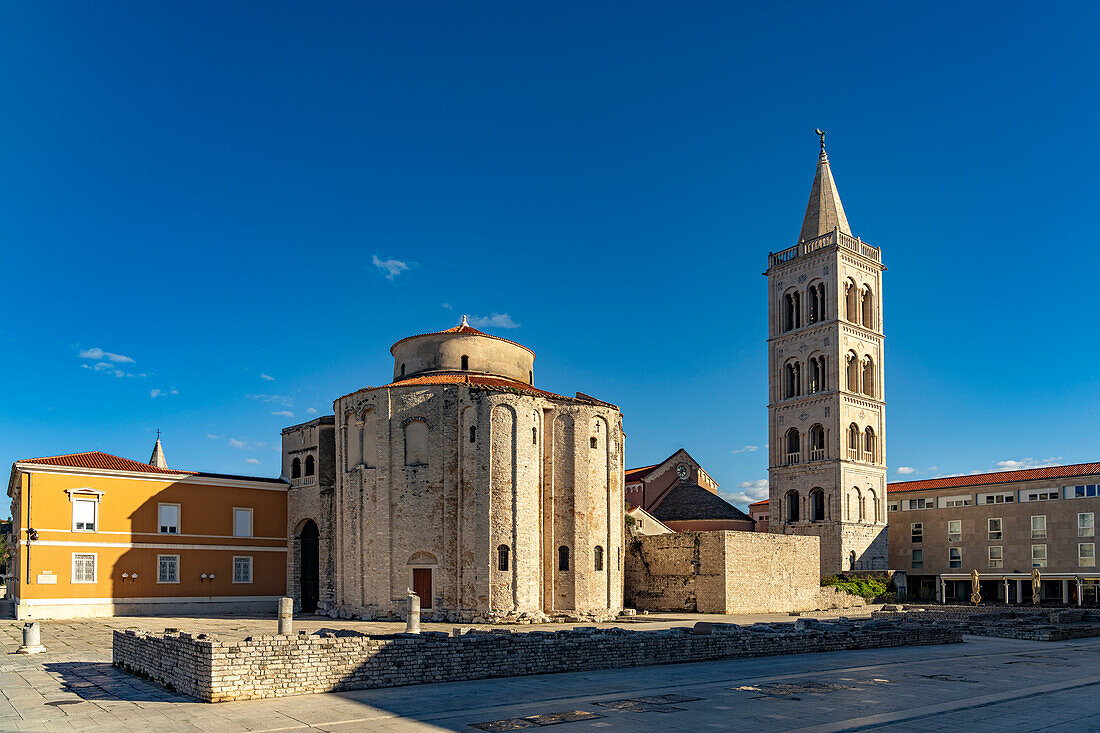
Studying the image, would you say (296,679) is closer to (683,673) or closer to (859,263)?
(683,673)

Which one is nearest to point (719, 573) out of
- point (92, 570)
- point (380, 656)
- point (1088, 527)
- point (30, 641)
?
point (1088, 527)

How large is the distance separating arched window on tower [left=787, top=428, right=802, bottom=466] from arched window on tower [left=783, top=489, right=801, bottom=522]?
7.70ft

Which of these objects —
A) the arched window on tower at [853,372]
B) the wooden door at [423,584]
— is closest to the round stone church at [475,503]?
the wooden door at [423,584]

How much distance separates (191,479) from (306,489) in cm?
564

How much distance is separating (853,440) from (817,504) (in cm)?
540

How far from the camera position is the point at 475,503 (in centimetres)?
4006

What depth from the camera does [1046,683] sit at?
65.1 feet

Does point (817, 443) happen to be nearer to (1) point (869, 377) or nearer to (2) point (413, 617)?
(1) point (869, 377)

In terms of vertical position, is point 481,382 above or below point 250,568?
above

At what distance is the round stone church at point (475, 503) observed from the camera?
39.8 meters

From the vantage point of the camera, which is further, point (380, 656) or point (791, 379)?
point (791, 379)

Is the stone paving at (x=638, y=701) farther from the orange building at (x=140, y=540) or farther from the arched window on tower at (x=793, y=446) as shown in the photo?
the arched window on tower at (x=793, y=446)

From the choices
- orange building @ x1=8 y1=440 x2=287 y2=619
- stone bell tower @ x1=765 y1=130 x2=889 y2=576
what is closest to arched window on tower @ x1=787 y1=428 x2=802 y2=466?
stone bell tower @ x1=765 y1=130 x2=889 y2=576

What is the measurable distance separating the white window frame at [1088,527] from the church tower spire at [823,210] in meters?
25.1
